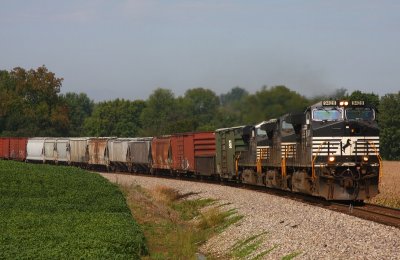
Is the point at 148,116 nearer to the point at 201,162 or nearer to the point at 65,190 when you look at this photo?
the point at 201,162

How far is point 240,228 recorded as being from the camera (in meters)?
21.3

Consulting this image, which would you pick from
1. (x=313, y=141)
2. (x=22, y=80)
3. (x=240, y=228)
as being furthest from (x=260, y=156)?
(x=22, y=80)

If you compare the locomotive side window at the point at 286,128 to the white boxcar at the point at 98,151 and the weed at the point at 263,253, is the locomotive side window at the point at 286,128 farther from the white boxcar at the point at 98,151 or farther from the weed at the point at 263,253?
the white boxcar at the point at 98,151

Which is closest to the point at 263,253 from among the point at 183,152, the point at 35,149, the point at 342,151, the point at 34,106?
the point at 342,151

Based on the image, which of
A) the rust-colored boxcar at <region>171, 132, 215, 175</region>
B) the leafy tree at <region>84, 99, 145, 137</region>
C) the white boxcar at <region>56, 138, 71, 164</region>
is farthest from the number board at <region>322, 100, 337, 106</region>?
the leafy tree at <region>84, 99, 145, 137</region>

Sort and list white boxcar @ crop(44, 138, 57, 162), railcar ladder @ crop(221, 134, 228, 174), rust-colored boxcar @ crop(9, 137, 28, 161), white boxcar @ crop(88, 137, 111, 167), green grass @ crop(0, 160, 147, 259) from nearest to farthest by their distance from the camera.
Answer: green grass @ crop(0, 160, 147, 259), railcar ladder @ crop(221, 134, 228, 174), white boxcar @ crop(88, 137, 111, 167), white boxcar @ crop(44, 138, 57, 162), rust-colored boxcar @ crop(9, 137, 28, 161)

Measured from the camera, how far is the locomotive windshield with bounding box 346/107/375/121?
2491cm

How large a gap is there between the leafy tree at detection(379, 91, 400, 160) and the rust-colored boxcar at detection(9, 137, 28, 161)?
143 feet

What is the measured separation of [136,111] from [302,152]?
138m

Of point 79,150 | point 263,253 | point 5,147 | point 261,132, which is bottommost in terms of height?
point 263,253

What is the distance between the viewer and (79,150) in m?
67.9

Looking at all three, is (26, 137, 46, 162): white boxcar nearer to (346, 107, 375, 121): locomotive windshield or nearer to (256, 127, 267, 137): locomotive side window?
(256, 127, 267, 137): locomotive side window

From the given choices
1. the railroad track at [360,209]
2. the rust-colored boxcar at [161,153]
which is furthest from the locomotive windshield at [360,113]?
the rust-colored boxcar at [161,153]

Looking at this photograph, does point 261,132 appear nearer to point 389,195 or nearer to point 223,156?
point 389,195
